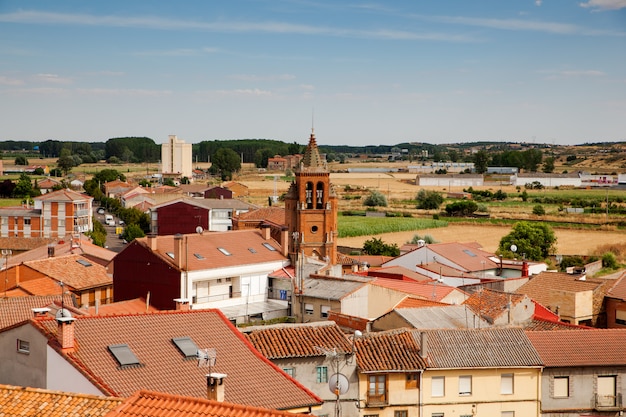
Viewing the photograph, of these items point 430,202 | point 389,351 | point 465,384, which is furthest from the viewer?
point 430,202

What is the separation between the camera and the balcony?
25.8 m

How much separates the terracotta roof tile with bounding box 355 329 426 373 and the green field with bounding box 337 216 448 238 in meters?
57.5

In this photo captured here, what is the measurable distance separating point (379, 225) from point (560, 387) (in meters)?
64.5

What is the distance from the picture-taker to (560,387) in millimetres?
25688

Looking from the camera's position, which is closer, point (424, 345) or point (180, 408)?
point (180, 408)

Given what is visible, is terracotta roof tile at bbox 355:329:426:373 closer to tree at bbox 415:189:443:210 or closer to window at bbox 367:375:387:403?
window at bbox 367:375:387:403

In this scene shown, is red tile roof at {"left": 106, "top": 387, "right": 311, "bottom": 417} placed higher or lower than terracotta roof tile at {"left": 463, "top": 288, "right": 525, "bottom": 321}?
higher


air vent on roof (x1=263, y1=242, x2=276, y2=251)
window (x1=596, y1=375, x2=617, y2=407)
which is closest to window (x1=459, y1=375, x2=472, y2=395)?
window (x1=596, y1=375, x2=617, y2=407)

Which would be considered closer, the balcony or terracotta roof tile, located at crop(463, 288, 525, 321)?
the balcony

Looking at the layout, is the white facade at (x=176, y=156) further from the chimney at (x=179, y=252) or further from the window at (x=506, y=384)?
the window at (x=506, y=384)

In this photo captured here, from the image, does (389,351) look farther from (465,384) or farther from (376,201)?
(376,201)

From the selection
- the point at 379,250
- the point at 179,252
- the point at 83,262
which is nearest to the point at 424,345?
the point at 179,252

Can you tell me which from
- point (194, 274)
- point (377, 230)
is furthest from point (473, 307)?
point (377, 230)

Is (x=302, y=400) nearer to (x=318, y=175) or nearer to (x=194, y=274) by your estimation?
(x=194, y=274)
